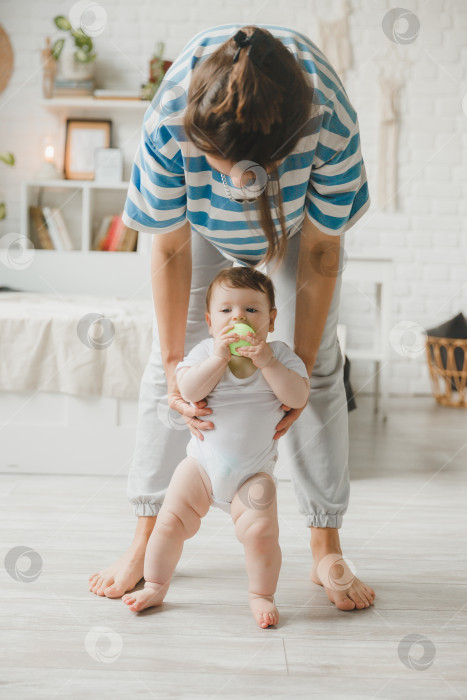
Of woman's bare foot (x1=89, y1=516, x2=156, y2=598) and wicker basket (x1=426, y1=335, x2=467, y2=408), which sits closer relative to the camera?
woman's bare foot (x1=89, y1=516, x2=156, y2=598)

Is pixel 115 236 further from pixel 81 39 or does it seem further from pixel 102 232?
pixel 81 39

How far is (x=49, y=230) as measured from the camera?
304cm

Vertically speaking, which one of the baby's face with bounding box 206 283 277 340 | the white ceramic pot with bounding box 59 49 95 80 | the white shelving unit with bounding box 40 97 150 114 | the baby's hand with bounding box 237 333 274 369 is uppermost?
the white ceramic pot with bounding box 59 49 95 80

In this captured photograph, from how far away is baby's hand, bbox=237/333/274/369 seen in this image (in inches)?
37.7

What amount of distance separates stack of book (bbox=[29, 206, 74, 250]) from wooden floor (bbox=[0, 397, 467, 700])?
163 centimetres

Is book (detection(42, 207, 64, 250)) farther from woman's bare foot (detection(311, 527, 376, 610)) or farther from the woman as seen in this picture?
woman's bare foot (detection(311, 527, 376, 610))

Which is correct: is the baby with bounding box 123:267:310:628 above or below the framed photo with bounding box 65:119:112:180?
below

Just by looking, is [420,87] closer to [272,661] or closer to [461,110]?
[461,110]

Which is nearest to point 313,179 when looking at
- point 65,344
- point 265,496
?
point 265,496

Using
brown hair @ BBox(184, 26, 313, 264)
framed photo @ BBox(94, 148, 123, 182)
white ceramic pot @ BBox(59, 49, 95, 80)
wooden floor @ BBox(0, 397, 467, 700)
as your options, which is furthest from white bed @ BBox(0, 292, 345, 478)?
white ceramic pot @ BBox(59, 49, 95, 80)

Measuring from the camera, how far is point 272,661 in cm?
90

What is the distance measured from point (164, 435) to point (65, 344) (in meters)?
0.70

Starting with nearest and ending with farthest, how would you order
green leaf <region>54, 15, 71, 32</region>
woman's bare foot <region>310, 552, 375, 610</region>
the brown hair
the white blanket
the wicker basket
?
1. the brown hair
2. woman's bare foot <region>310, 552, 375, 610</region>
3. the white blanket
4. the wicker basket
5. green leaf <region>54, 15, 71, 32</region>

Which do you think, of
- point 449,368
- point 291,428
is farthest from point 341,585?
point 449,368
